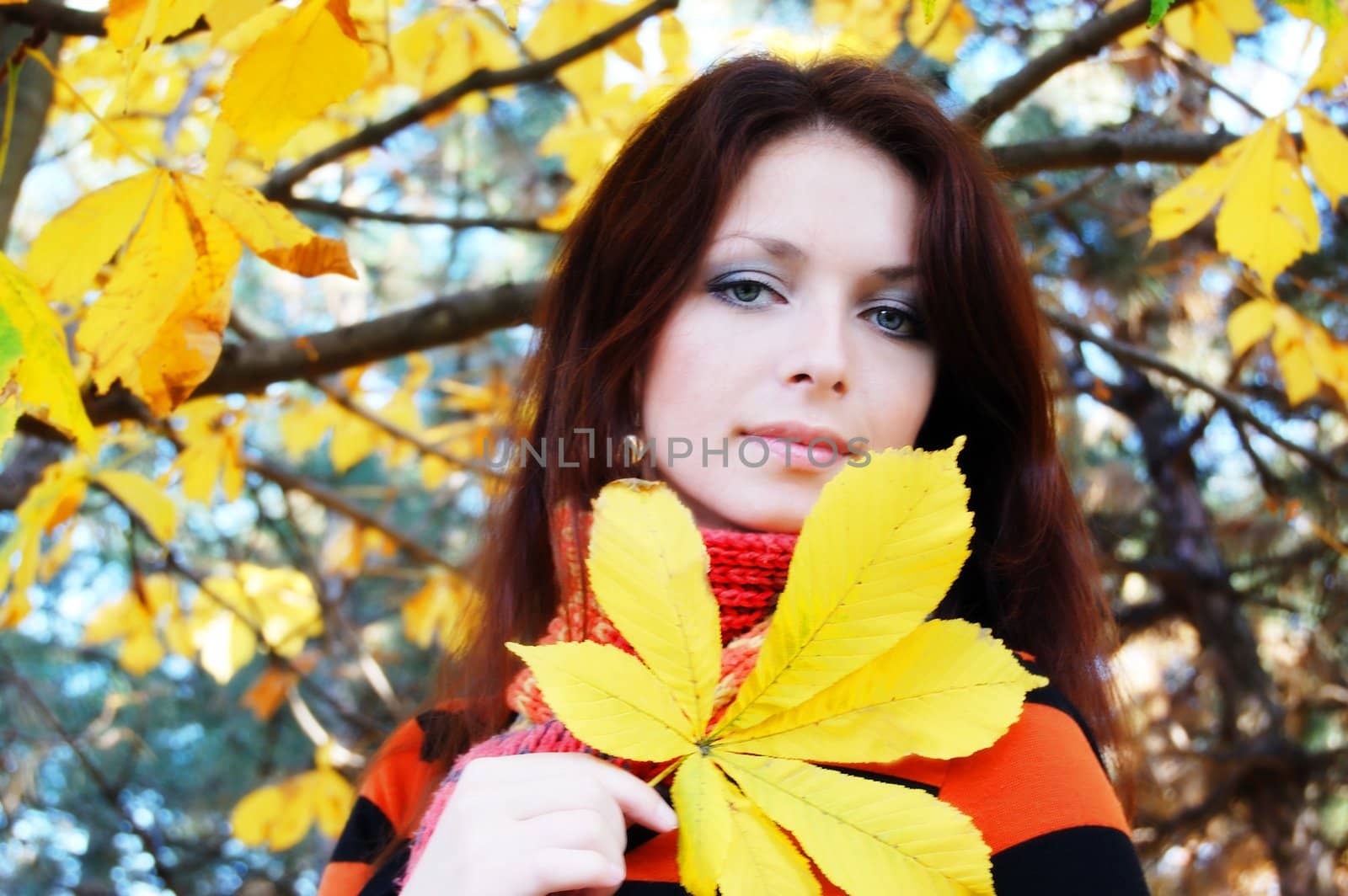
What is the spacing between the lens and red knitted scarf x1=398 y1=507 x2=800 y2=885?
685 mm

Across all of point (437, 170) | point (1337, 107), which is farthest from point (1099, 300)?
point (437, 170)

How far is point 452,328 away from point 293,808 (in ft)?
2.26

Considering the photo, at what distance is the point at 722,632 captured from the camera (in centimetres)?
77

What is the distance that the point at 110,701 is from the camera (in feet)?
6.56

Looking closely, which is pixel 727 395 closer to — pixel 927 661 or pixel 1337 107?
pixel 927 661

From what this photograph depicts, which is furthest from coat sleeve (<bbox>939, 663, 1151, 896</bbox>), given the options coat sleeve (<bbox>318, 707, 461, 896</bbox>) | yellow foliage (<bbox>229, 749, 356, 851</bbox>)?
yellow foliage (<bbox>229, 749, 356, 851</bbox>)

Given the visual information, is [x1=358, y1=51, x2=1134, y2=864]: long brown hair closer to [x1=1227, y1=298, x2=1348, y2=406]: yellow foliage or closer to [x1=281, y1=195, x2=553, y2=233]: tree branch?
[x1=281, y1=195, x2=553, y2=233]: tree branch

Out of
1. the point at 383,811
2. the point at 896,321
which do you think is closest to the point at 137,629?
the point at 383,811

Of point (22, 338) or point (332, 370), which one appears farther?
point (332, 370)

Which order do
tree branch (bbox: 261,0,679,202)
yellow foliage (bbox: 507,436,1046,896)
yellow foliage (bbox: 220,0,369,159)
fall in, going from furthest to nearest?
tree branch (bbox: 261,0,679,202) → yellow foliage (bbox: 220,0,369,159) → yellow foliage (bbox: 507,436,1046,896)

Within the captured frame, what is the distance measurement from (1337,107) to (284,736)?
3.80m

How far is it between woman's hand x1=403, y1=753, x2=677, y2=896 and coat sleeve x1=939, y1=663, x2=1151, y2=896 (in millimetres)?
195

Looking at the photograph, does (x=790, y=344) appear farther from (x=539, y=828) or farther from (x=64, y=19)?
(x=64, y=19)

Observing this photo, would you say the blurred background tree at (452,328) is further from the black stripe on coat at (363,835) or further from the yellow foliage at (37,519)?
the black stripe on coat at (363,835)
